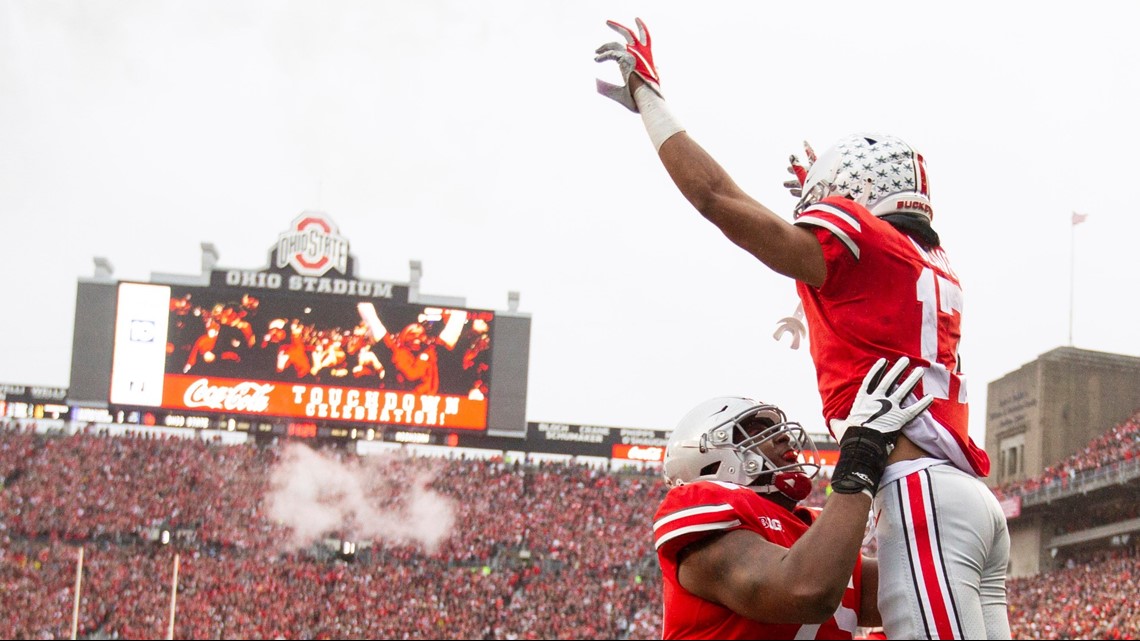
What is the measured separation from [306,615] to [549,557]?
8.32m

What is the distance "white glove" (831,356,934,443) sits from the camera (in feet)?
10.8

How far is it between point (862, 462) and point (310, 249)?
37815 mm

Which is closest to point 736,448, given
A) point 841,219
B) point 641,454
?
point 841,219

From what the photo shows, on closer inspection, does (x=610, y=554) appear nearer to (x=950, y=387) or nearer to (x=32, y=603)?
(x=32, y=603)

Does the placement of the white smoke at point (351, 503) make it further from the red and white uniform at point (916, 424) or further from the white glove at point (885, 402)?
the white glove at point (885, 402)

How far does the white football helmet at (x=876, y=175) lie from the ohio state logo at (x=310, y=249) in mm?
36702

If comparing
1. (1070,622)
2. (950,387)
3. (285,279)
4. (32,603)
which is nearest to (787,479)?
(950,387)

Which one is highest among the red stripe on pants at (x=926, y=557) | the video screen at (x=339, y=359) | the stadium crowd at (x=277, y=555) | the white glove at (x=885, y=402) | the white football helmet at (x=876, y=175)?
the video screen at (x=339, y=359)

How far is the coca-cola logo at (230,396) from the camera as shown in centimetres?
3822

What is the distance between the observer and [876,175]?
3742 millimetres

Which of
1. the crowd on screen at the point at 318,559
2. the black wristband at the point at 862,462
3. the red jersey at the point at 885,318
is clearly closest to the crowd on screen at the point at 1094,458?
the crowd on screen at the point at 318,559

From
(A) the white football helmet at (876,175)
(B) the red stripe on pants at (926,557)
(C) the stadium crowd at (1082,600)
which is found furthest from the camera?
(C) the stadium crowd at (1082,600)

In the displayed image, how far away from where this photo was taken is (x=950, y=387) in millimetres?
3602

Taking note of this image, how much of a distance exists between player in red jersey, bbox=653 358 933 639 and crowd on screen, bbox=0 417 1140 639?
26.6m
